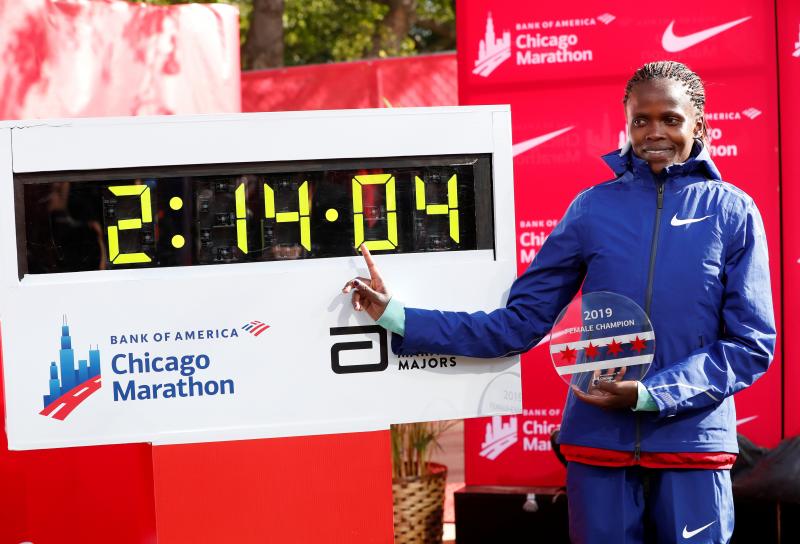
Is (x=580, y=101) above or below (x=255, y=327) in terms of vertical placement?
above

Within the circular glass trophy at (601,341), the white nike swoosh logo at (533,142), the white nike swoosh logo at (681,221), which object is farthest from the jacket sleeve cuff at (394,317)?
the white nike swoosh logo at (533,142)

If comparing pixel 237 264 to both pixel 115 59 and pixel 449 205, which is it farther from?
pixel 115 59

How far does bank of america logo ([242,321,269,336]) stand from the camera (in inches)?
114

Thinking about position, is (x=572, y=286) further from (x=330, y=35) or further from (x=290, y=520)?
(x=330, y=35)

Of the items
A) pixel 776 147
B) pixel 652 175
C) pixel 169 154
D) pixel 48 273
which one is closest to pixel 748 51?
pixel 776 147

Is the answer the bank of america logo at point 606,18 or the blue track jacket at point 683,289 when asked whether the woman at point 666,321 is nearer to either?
the blue track jacket at point 683,289

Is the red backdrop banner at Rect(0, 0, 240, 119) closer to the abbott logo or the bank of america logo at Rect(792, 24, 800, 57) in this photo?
the abbott logo

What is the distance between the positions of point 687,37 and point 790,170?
0.79 meters

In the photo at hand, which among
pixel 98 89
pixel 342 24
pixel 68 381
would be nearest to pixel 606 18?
pixel 98 89

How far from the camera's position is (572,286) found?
10.0 feet

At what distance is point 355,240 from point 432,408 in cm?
56

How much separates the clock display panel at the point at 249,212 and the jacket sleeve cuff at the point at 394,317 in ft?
0.54

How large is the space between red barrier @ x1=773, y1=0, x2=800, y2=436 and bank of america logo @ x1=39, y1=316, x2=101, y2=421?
324cm

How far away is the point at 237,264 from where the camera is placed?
9.50 ft
